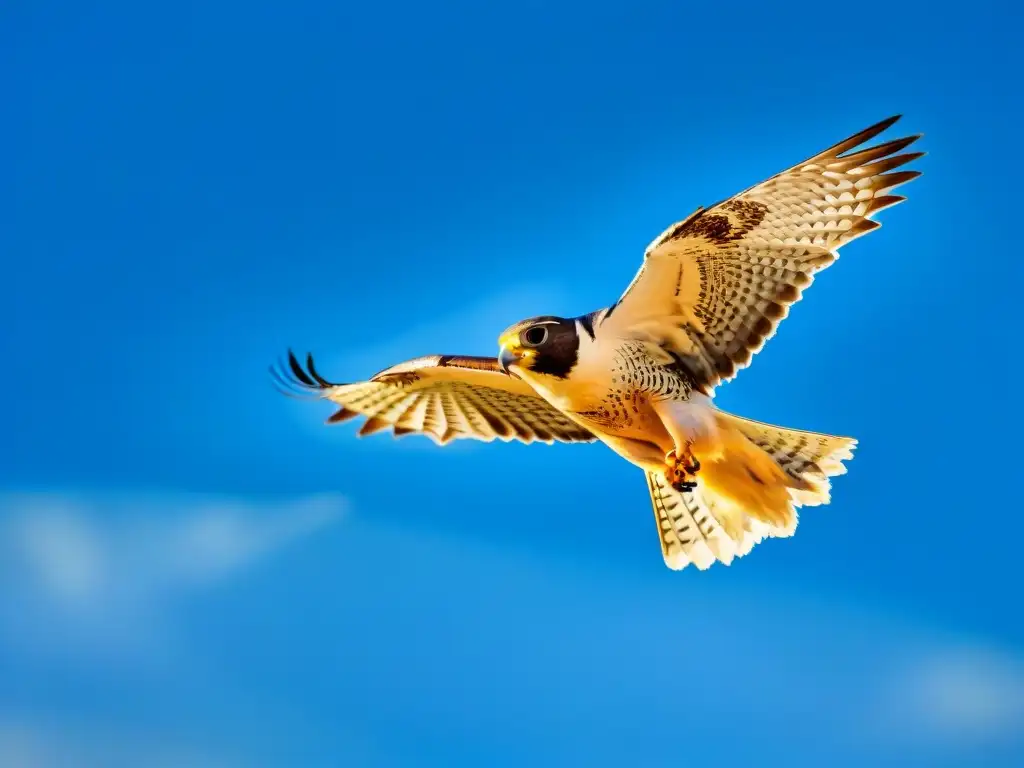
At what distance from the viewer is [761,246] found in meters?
8.55

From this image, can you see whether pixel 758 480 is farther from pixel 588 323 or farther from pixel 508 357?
pixel 508 357

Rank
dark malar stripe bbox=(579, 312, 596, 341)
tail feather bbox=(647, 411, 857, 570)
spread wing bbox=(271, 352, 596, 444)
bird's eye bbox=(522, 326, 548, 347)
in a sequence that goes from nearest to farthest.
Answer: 1. bird's eye bbox=(522, 326, 548, 347)
2. dark malar stripe bbox=(579, 312, 596, 341)
3. tail feather bbox=(647, 411, 857, 570)
4. spread wing bbox=(271, 352, 596, 444)

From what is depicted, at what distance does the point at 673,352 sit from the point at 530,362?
1171 mm

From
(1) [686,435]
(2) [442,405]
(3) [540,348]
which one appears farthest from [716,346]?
(2) [442,405]

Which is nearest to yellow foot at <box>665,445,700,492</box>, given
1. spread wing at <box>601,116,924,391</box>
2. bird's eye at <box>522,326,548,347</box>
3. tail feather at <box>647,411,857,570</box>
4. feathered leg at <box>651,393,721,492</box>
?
feathered leg at <box>651,393,721,492</box>

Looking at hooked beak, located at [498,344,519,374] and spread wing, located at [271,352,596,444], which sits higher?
spread wing, located at [271,352,596,444]

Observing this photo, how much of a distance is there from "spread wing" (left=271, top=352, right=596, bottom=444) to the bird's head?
4.32ft

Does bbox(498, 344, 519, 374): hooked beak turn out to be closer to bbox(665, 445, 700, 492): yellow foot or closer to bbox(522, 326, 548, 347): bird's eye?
Answer: bbox(522, 326, 548, 347): bird's eye

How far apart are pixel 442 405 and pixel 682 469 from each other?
7.19 ft

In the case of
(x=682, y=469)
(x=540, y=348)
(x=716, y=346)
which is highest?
(x=716, y=346)

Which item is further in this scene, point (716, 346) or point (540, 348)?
point (716, 346)

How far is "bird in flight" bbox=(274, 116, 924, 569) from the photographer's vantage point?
330 inches

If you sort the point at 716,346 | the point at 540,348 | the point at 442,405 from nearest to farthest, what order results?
the point at 540,348 < the point at 716,346 < the point at 442,405

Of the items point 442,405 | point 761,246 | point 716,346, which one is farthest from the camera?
point 442,405
